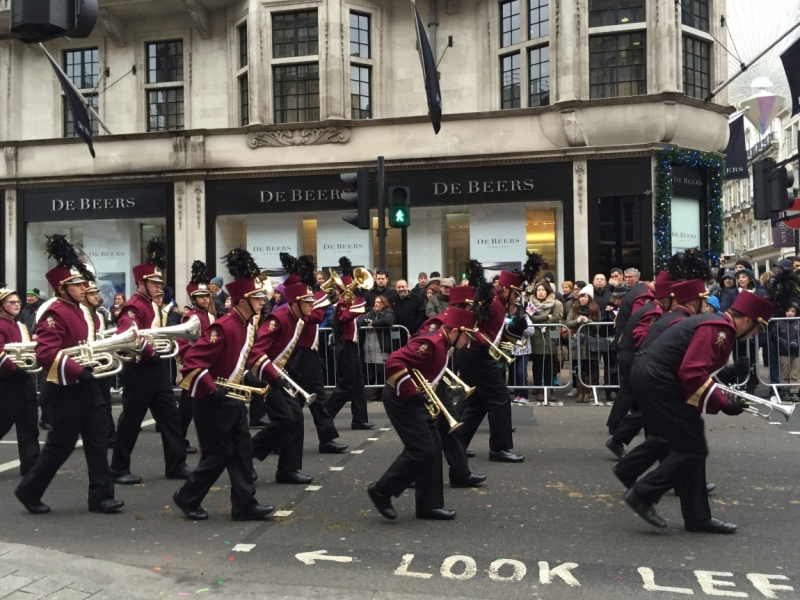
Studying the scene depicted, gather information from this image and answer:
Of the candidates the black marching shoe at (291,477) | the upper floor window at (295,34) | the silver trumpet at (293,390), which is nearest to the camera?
the silver trumpet at (293,390)

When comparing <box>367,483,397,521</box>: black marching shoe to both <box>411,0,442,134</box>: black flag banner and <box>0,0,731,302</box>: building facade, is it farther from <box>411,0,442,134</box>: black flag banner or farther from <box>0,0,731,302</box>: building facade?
<box>0,0,731,302</box>: building facade

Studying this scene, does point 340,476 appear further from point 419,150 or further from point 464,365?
point 419,150

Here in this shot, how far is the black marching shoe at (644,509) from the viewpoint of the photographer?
5.69 m

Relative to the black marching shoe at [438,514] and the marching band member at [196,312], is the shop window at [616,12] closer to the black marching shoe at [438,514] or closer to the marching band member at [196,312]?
the marching band member at [196,312]

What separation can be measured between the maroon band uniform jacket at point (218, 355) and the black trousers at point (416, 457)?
1163mm

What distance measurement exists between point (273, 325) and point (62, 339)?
1.85m

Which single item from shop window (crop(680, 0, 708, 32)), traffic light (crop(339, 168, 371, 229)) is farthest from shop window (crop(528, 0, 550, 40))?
traffic light (crop(339, 168, 371, 229))

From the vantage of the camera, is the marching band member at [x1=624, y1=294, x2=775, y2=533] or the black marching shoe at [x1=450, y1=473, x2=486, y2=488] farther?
the black marching shoe at [x1=450, y1=473, x2=486, y2=488]

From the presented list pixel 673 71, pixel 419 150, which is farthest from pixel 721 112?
pixel 419 150

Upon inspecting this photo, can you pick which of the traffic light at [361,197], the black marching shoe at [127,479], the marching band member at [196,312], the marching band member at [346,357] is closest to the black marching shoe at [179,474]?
the black marching shoe at [127,479]

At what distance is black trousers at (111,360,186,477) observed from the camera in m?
7.83

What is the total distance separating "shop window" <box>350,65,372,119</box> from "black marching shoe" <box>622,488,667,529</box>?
15.7m

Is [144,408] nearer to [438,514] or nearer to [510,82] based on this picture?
[438,514]

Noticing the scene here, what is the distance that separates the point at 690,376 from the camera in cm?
545
